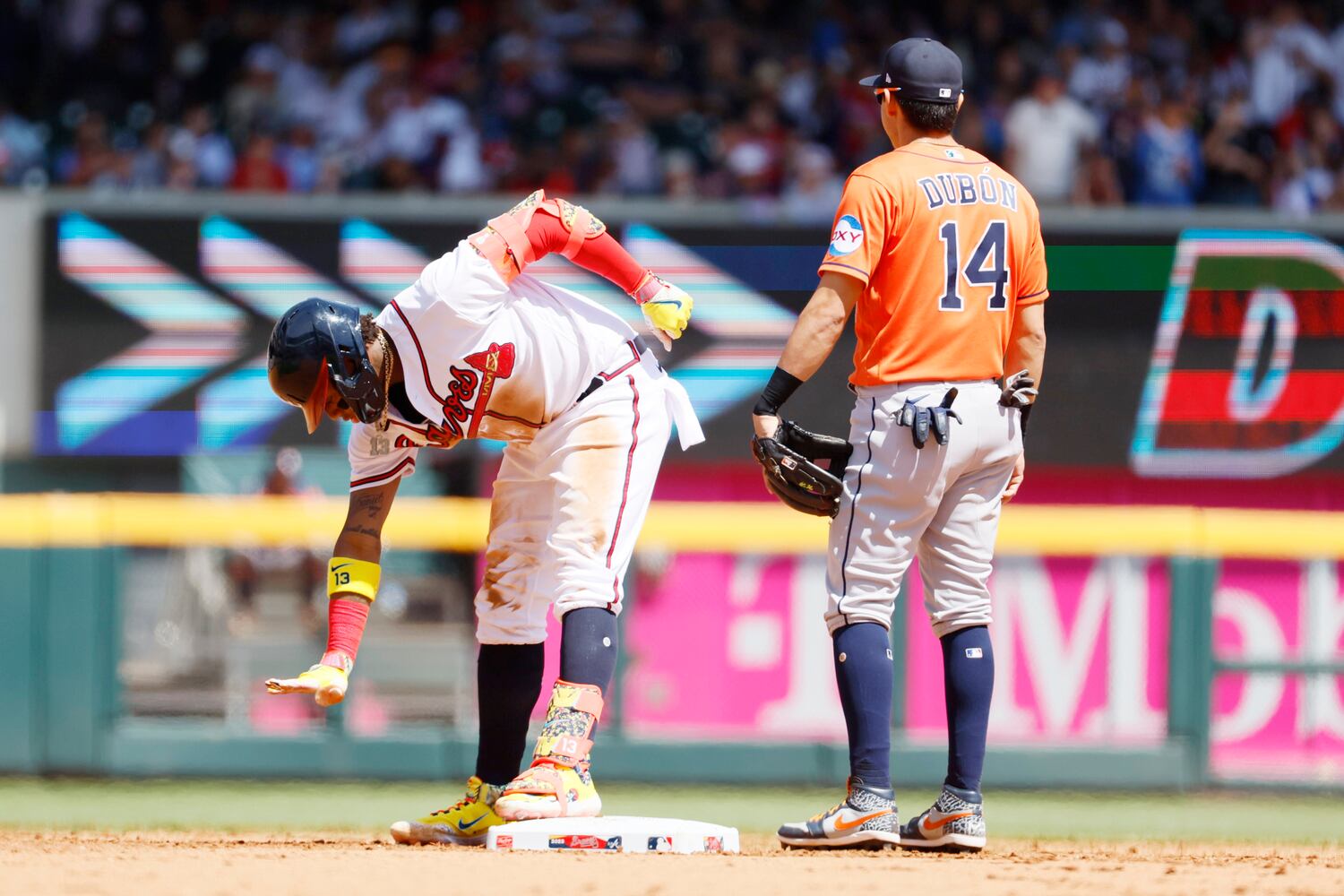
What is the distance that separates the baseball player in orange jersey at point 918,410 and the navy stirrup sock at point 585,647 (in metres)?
0.56

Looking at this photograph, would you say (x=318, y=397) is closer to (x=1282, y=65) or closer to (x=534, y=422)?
(x=534, y=422)

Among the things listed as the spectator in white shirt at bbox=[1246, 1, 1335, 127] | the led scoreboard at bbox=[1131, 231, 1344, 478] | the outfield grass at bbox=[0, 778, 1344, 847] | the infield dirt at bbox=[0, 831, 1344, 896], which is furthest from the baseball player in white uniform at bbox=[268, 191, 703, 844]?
the spectator in white shirt at bbox=[1246, 1, 1335, 127]

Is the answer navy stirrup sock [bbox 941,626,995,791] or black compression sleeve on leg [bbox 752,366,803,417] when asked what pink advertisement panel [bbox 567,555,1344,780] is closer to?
navy stirrup sock [bbox 941,626,995,791]

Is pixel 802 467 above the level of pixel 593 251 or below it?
below

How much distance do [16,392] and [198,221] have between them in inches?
46.5

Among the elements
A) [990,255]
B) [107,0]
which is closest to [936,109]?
[990,255]

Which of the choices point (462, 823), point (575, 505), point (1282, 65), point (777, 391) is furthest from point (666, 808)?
point (1282, 65)

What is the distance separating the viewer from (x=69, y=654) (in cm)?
722

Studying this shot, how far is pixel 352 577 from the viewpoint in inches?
176

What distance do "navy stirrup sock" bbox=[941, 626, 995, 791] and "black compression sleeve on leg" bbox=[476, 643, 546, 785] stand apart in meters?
1.05

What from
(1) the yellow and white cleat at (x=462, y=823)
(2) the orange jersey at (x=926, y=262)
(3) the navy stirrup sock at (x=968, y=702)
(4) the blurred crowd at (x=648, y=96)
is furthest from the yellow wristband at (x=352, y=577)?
(4) the blurred crowd at (x=648, y=96)

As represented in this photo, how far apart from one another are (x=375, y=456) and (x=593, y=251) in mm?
736

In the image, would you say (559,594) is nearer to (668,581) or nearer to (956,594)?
(956,594)

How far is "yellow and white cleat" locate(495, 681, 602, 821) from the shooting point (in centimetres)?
426
